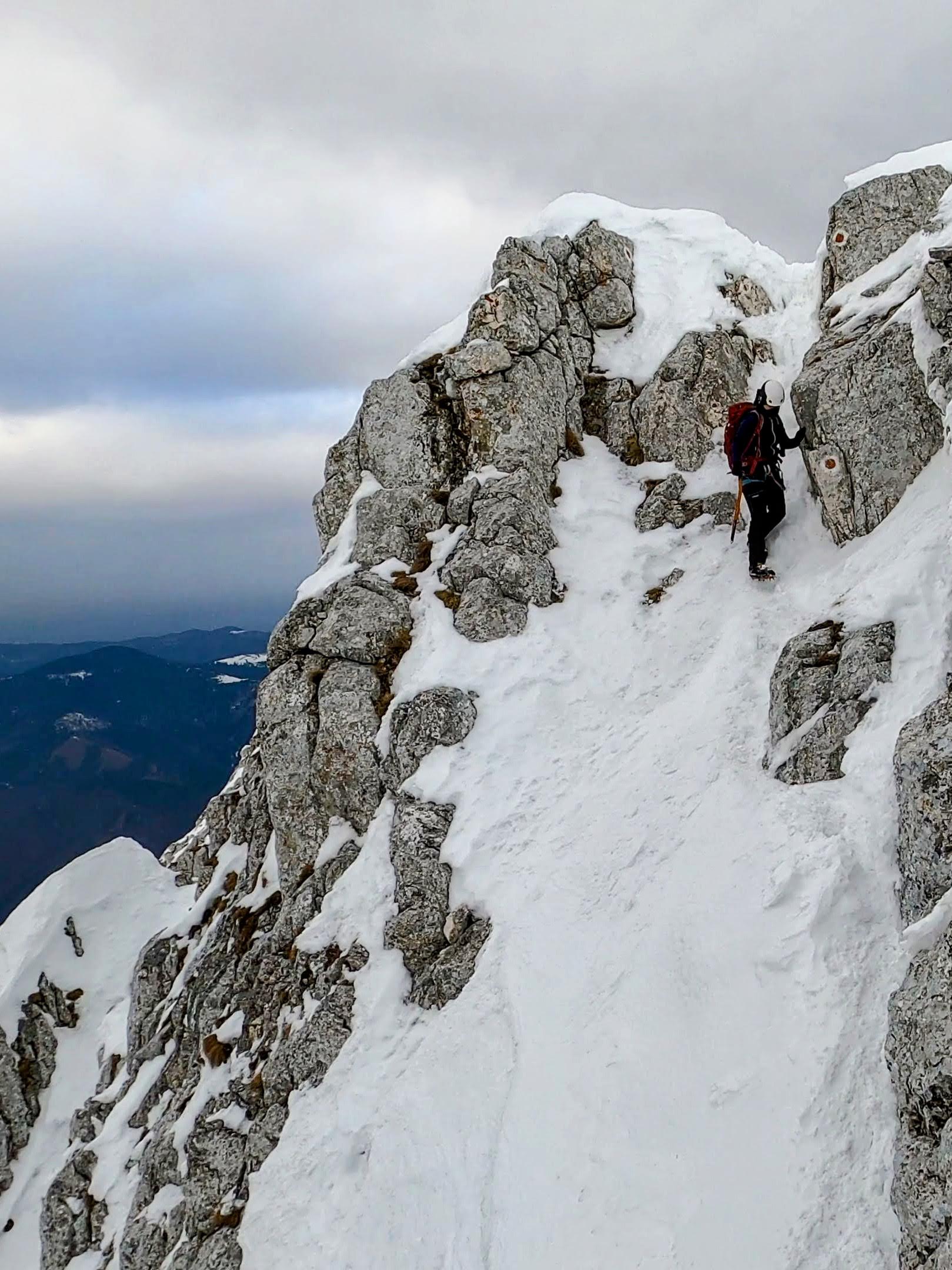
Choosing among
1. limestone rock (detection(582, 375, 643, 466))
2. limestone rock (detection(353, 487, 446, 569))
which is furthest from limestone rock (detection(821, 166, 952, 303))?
limestone rock (detection(353, 487, 446, 569))

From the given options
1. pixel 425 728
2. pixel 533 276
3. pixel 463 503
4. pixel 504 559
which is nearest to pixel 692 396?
pixel 533 276

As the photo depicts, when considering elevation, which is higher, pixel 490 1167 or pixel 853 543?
pixel 853 543

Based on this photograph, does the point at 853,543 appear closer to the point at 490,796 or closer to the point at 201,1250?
the point at 490,796

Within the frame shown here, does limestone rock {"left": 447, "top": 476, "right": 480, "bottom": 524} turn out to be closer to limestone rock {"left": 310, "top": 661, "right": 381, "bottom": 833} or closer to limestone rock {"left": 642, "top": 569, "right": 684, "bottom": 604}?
limestone rock {"left": 310, "top": 661, "right": 381, "bottom": 833}

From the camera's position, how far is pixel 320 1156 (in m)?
11.1

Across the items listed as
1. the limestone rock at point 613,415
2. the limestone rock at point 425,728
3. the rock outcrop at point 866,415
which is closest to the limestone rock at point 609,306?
the limestone rock at point 613,415

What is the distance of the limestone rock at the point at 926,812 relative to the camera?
7113mm

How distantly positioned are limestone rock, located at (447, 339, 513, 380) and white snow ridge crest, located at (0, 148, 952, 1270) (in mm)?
155

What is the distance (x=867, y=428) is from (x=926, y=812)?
32.4 feet

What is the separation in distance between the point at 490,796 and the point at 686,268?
20.1 m

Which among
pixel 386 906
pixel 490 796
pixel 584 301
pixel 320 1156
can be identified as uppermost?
pixel 584 301

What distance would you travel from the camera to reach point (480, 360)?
68.2 feet

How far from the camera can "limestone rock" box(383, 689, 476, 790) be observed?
1537 centimetres

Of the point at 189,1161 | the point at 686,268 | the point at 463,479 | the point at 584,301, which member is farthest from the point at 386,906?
the point at 686,268
